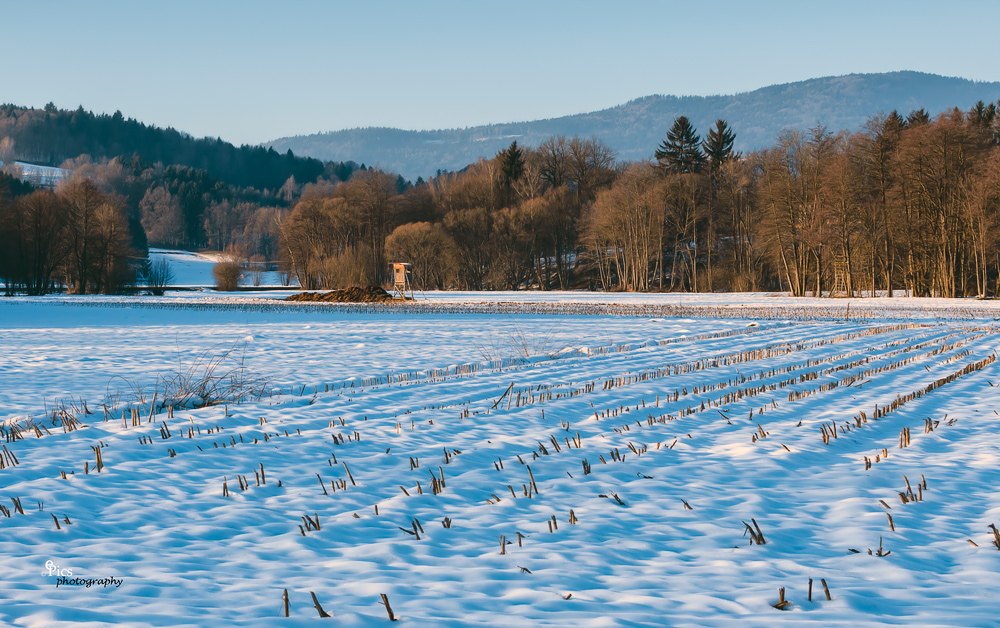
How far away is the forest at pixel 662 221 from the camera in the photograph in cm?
4797

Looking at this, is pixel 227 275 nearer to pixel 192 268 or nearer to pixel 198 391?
pixel 192 268

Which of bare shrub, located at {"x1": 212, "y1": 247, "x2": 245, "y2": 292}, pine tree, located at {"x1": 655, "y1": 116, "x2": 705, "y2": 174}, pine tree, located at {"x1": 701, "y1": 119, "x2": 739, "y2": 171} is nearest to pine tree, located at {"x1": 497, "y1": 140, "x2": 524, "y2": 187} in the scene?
pine tree, located at {"x1": 655, "y1": 116, "x2": 705, "y2": 174}

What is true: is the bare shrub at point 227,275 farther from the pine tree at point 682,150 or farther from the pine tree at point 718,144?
the pine tree at point 718,144

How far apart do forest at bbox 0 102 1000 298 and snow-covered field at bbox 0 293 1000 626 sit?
4100 centimetres

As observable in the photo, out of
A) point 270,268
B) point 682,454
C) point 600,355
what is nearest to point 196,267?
point 270,268

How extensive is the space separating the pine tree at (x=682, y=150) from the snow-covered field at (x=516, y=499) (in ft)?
224

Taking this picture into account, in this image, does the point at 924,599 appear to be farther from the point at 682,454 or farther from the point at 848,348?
the point at 848,348

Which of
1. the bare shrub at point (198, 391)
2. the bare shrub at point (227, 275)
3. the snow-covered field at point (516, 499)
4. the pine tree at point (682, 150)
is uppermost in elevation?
the pine tree at point (682, 150)

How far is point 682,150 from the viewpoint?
258ft

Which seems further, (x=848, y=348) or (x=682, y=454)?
(x=848, y=348)

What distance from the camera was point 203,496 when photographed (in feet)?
19.0

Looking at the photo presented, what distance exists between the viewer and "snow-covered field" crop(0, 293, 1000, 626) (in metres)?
3.84

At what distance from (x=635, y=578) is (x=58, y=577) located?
3.28 m

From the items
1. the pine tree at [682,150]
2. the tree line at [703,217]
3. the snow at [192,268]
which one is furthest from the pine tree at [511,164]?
the snow at [192,268]
